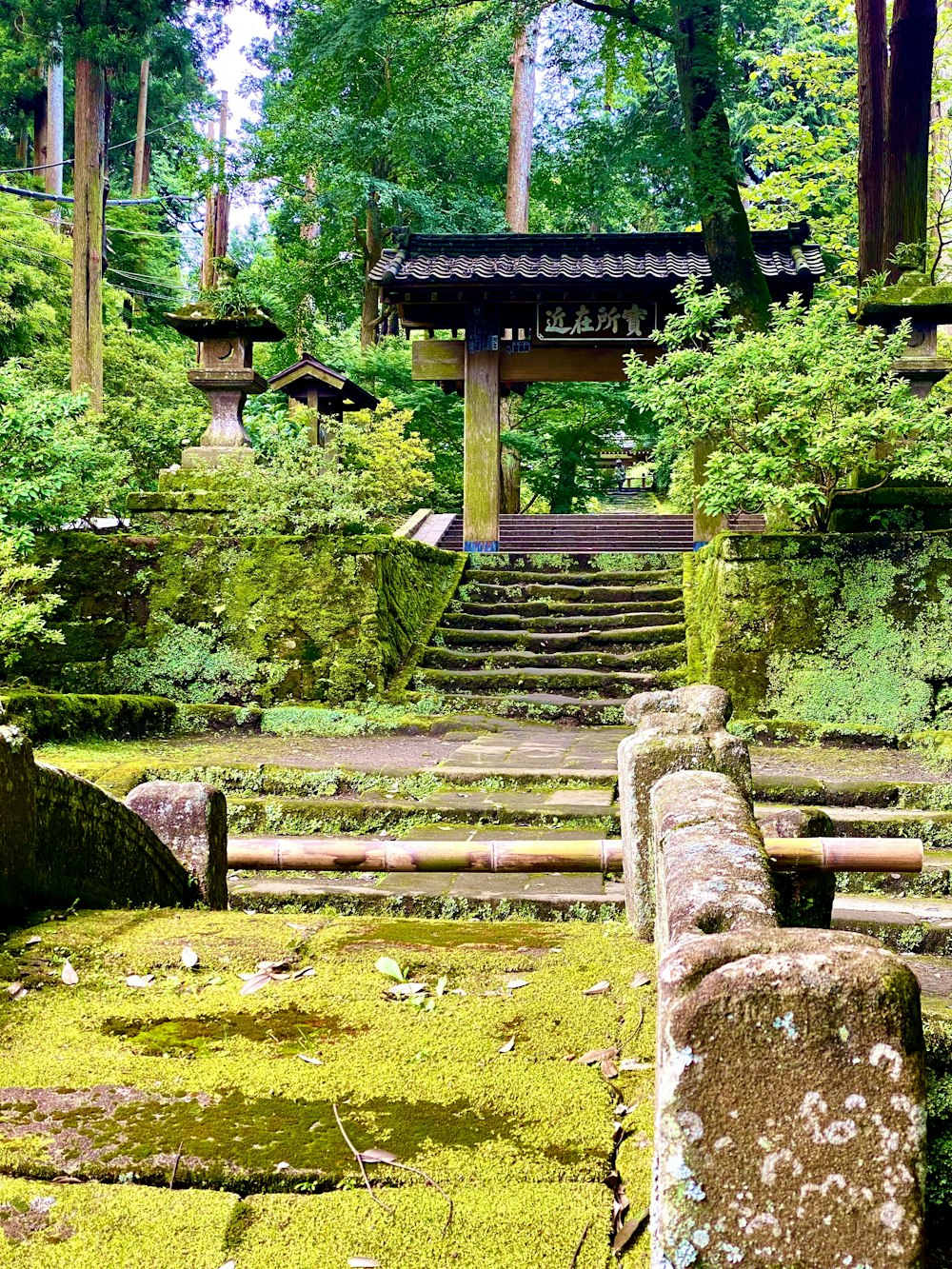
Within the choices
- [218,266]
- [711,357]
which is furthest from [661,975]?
[218,266]

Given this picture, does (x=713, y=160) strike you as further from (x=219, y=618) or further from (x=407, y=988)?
(x=407, y=988)

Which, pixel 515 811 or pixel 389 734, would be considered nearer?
pixel 515 811

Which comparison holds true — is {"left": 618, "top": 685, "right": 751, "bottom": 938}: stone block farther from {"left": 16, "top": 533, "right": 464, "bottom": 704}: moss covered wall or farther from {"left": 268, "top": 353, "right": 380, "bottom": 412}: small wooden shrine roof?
{"left": 268, "top": 353, "right": 380, "bottom": 412}: small wooden shrine roof

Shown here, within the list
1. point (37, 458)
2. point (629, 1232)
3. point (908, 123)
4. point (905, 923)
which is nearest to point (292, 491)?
point (37, 458)

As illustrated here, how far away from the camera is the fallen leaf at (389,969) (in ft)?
8.14

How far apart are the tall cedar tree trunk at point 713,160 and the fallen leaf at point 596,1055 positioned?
963 centimetres

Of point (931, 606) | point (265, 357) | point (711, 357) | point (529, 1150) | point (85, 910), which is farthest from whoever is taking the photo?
point (265, 357)

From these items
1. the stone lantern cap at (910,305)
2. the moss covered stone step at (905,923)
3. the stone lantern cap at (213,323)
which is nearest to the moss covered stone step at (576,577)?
the stone lantern cap at (213,323)

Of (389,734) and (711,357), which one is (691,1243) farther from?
(711,357)

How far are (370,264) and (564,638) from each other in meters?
14.4

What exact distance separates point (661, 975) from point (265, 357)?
2457 cm

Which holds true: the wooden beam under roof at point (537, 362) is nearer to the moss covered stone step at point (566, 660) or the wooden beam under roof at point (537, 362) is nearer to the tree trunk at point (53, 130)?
the moss covered stone step at point (566, 660)

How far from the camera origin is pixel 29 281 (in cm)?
1991

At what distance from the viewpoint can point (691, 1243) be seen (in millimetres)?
1264
